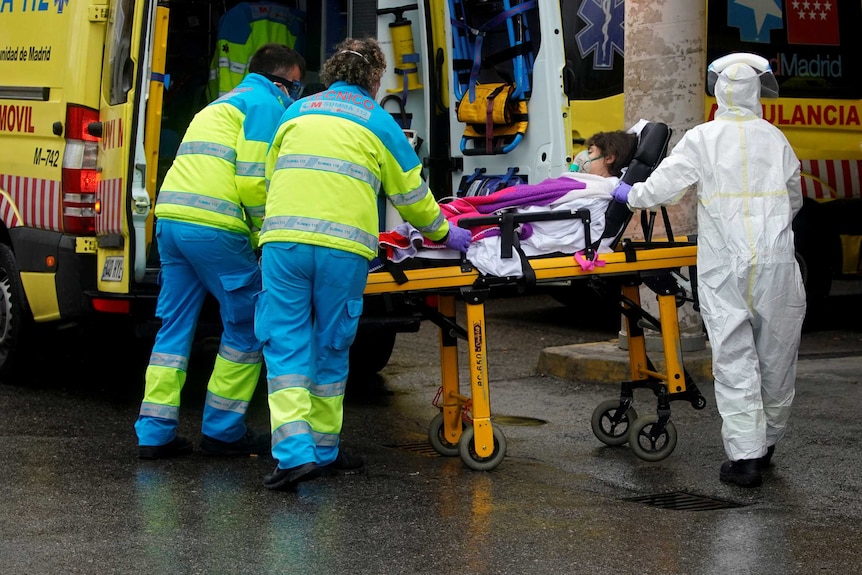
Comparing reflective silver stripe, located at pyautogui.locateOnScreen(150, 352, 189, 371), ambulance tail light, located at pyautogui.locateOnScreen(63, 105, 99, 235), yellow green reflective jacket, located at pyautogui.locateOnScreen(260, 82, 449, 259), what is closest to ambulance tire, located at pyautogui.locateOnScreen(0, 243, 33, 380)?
ambulance tail light, located at pyautogui.locateOnScreen(63, 105, 99, 235)

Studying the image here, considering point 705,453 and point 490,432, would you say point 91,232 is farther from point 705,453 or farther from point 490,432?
point 705,453

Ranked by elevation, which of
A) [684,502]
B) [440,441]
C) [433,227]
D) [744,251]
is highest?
[433,227]

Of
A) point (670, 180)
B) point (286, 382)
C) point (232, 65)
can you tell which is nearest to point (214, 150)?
point (286, 382)

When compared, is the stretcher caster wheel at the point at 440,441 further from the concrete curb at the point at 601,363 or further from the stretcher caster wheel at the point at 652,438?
the concrete curb at the point at 601,363

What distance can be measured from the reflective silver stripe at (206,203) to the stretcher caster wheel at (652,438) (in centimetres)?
185

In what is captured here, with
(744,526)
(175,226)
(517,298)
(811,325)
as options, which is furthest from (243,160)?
(517,298)

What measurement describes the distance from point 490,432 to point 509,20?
105 inches

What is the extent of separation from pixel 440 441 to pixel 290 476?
994 mm

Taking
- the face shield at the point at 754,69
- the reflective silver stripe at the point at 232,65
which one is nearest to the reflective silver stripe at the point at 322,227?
the face shield at the point at 754,69

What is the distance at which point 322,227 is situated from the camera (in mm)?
5176

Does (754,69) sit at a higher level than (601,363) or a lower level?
higher

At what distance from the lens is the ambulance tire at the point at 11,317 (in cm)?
720

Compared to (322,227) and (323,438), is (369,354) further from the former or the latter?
(322,227)

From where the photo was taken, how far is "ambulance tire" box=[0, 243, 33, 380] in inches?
283
